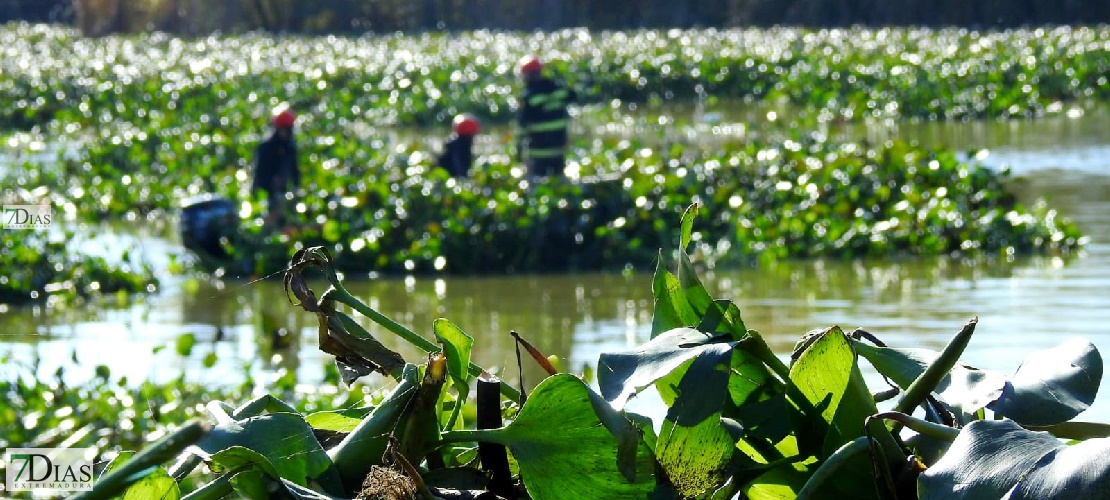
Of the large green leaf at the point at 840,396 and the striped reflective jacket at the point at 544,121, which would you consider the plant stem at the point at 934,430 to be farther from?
the striped reflective jacket at the point at 544,121

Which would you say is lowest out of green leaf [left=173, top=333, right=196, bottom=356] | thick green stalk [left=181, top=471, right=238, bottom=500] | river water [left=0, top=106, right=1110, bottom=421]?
river water [left=0, top=106, right=1110, bottom=421]

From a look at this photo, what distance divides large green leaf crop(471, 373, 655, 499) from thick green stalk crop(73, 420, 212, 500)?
0.89ft

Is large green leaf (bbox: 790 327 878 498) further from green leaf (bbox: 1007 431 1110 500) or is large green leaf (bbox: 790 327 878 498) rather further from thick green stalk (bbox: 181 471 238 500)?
thick green stalk (bbox: 181 471 238 500)

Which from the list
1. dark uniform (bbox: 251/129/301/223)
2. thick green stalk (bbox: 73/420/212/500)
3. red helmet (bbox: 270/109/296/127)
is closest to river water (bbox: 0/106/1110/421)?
dark uniform (bbox: 251/129/301/223)

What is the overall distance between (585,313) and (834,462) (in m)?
8.03

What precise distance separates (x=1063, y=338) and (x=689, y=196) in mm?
4633

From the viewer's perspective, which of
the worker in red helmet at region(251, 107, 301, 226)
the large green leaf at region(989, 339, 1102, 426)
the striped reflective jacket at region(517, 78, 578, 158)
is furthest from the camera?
the striped reflective jacket at region(517, 78, 578, 158)

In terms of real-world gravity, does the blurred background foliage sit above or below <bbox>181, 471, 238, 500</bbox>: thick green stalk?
above

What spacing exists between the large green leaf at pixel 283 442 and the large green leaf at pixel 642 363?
212mm

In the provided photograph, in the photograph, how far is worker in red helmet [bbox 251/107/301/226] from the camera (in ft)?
42.2

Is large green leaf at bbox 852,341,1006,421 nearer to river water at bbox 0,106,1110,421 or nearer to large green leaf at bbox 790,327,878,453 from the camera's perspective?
large green leaf at bbox 790,327,878,453

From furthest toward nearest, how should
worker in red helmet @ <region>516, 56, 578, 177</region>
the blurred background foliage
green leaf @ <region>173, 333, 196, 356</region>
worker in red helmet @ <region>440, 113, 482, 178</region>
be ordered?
the blurred background foliage → worker in red helmet @ <region>516, 56, 578, 177</region> → worker in red helmet @ <region>440, 113, 482, 178</region> → green leaf @ <region>173, 333, 196, 356</region>

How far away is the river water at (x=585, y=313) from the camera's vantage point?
24.8 ft

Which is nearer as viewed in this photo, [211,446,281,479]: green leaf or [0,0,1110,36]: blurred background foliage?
[211,446,281,479]: green leaf
